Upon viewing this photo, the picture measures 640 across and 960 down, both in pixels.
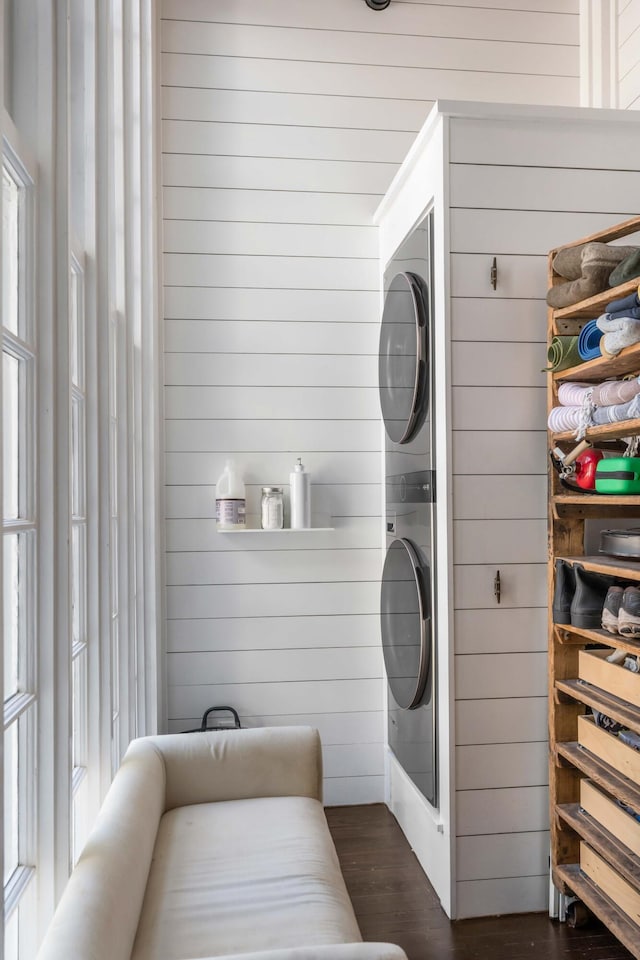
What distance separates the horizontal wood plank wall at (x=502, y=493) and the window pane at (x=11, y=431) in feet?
4.37

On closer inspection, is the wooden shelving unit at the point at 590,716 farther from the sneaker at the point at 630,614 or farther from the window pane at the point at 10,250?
the window pane at the point at 10,250

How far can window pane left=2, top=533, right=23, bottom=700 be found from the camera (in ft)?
3.92

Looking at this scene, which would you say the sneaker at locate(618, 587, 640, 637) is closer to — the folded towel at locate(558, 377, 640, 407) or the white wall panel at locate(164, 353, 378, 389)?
the folded towel at locate(558, 377, 640, 407)

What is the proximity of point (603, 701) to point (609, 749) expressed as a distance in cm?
12

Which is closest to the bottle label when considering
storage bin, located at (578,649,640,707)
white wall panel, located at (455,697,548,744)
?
white wall panel, located at (455,697,548,744)

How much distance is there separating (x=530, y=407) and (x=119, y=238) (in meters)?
1.30

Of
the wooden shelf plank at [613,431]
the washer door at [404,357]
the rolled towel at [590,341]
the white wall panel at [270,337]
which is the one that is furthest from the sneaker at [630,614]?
the white wall panel at [270,337]

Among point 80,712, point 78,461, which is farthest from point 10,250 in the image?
point 80,712

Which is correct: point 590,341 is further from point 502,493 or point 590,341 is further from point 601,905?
point 601,905

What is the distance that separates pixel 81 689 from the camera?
1.73m

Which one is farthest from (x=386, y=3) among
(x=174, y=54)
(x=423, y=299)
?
(x=423, y=299)

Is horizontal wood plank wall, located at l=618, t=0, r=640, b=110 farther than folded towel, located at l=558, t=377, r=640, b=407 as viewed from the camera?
Yes

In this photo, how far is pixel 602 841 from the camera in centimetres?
194

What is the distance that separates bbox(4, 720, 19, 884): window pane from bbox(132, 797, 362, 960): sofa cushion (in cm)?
35
